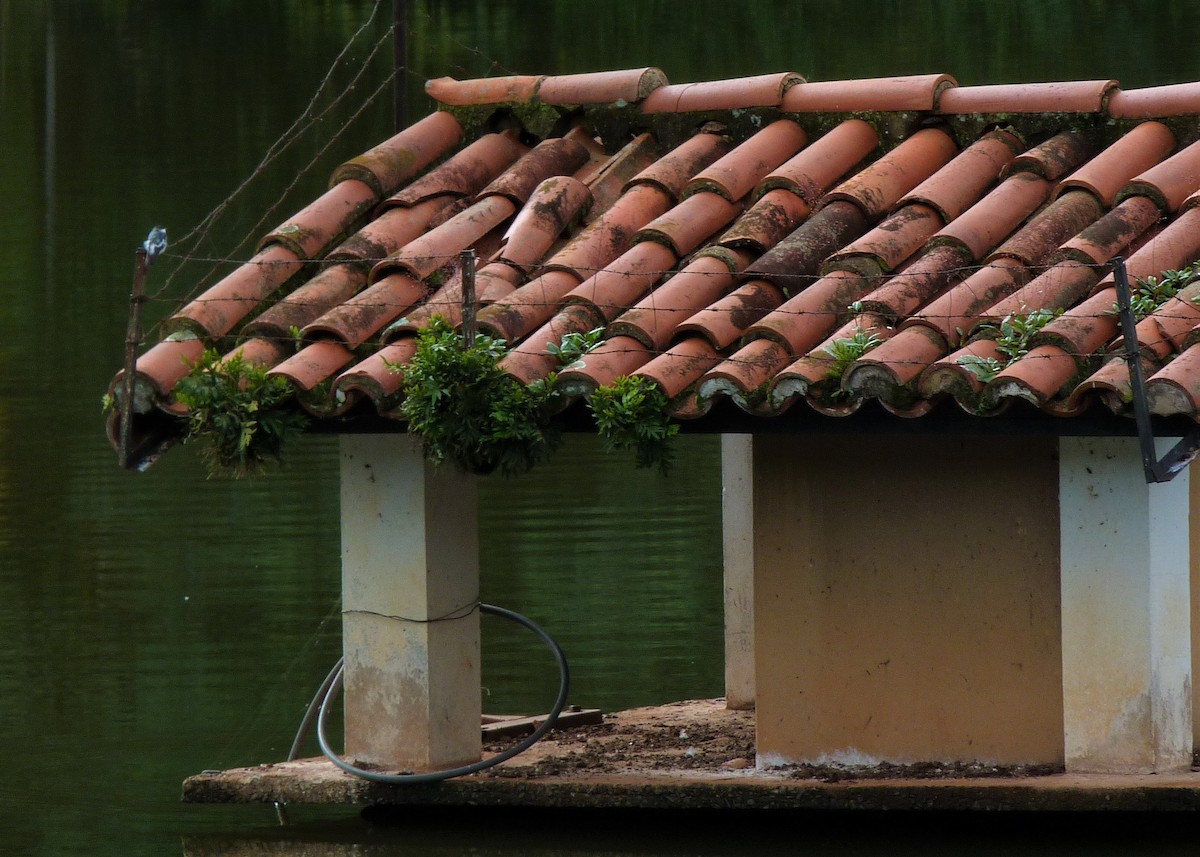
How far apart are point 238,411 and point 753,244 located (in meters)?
1.88

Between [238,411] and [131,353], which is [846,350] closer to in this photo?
[238,411]

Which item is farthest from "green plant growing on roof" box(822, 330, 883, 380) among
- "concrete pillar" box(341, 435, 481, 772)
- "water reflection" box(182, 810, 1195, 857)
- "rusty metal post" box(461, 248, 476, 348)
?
"water reflection" box(182, 810, 1195, 857)

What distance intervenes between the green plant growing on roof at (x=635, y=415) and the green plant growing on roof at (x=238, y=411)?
1138mm

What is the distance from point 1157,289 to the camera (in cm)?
716

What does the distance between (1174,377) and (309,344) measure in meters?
3.00

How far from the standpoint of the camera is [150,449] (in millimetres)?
8008

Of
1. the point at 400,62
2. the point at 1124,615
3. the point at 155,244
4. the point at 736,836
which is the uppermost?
the point at 400,62

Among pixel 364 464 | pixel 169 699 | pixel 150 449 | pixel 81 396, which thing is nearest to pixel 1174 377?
pixel 364 464

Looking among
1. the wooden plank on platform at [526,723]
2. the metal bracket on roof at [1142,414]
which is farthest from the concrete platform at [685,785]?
the metal bracket on roof at [1142,414]

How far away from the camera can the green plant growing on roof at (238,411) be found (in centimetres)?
762

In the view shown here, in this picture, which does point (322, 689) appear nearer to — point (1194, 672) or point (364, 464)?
point (364, 464)

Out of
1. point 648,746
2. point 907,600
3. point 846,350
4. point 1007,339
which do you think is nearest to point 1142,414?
point 1007,339

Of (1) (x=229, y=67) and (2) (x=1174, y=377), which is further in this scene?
(1) (x=229, y=67)

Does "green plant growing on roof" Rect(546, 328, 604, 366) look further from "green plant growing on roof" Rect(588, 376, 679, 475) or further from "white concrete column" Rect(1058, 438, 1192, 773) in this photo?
"white concrete column" Rect(1058, 438, 1192, 773)
